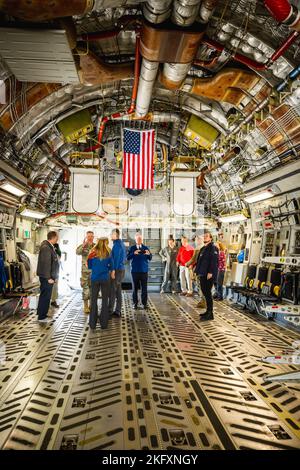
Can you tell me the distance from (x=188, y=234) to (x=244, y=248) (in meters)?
3.73

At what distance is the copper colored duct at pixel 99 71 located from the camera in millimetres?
5915

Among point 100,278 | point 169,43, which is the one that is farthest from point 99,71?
Result: point 100,278

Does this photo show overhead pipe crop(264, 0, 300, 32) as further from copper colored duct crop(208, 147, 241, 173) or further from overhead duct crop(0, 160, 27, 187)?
overhead duct crop(0, 160, 27, 187)

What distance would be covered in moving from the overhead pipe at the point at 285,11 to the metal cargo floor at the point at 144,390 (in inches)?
182

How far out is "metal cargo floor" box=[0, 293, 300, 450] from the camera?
Result: 9.14 ft

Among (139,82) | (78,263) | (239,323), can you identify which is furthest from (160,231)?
(139,82)

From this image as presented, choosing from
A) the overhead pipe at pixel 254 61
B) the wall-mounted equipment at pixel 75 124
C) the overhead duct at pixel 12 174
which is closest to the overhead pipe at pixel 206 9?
the overhead pipe at pixel 254 61

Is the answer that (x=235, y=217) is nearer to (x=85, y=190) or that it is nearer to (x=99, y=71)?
(x=85, y=190)

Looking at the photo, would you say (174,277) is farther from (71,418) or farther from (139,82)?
(71,418)

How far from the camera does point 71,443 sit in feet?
8.74

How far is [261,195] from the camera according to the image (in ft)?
28.2

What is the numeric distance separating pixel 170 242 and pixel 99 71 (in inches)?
271

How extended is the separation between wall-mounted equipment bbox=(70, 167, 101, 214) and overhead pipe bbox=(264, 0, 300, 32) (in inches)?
223

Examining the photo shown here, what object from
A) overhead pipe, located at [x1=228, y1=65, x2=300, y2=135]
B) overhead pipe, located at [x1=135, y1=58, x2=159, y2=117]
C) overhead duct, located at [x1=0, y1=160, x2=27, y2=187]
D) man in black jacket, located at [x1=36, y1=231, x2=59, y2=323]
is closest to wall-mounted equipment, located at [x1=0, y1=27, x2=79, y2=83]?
overhead pipe, located at [x1=135, y1=58, x2=159, y2=117]
